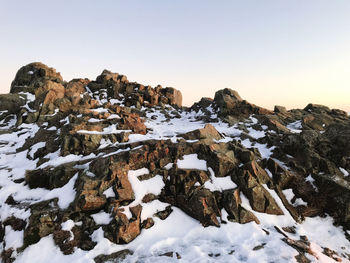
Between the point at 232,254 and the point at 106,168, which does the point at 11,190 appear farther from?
the point at 232,254

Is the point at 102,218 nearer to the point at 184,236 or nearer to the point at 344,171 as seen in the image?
the point at 184,236

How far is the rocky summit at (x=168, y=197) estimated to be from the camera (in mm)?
9680

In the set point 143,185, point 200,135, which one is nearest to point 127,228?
point 143,185

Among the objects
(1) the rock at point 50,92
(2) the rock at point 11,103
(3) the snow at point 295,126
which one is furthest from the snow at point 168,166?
(2) the rock at point 11,103

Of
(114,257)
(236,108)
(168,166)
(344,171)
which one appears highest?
(236,108)

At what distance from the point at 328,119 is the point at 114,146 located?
37.1 metres

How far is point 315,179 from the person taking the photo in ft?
49.1

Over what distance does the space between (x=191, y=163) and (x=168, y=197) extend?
3543 millimetres

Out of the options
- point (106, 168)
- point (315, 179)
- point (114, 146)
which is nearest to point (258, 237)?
point (315, 179)

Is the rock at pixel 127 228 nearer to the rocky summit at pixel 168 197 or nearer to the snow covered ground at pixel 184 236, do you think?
the rocky summit at pixel 168 197

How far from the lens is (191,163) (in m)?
15.2

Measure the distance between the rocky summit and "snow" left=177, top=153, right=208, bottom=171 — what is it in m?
0.10

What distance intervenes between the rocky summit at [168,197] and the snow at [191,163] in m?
0.10

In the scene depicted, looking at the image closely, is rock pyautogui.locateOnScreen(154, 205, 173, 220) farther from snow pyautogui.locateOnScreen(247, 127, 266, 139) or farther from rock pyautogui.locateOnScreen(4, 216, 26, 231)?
snow pyautogui.locateOnScreen(247, 127, 266, 139)
